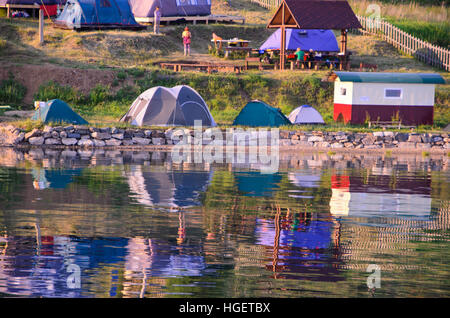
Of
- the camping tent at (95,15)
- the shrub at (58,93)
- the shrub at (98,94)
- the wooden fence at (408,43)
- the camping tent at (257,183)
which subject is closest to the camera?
the camping tent at (257,183)

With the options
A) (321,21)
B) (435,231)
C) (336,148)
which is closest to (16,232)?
(435,231)

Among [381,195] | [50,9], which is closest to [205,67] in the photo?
[50,9]

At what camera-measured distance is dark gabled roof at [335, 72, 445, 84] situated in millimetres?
35562

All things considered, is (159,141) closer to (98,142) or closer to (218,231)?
(98,142)

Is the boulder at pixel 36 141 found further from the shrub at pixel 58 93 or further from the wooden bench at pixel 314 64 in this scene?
the wooden bench at pixel 314 64

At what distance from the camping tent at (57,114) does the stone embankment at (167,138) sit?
3.16ft

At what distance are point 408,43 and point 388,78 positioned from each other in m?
11.8

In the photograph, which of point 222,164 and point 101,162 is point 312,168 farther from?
point 101,162

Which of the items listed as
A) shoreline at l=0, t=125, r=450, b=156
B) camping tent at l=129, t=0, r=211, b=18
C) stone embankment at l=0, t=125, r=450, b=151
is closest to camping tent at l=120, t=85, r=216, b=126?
shoreline at l=0, t=125, r=450, b=156

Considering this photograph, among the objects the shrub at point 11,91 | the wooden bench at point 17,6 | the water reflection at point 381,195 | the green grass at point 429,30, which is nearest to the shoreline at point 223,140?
the shrub at point 11,91

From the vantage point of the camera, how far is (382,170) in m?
26.9

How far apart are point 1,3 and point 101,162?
25.0m

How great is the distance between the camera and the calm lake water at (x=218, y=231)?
12062 mm

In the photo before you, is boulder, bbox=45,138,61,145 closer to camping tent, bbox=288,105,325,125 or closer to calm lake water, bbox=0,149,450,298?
calm lake water, bbox=0,149,450,298
